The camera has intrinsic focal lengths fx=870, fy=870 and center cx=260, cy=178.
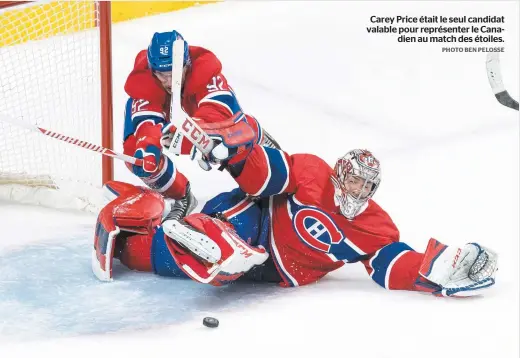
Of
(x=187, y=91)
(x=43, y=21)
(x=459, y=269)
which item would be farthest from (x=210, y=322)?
(x=43, y=21)

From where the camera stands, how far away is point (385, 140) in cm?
424

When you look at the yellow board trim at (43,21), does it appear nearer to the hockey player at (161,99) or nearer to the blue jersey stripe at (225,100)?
the hockey player at (161,99)

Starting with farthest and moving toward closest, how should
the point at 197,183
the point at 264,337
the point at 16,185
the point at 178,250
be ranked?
the point at 197,183
the point at 16,185
the point at 178,250
the point at 264,337

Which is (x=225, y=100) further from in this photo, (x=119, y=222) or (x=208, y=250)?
(x=208, y=250)

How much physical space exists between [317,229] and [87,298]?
2.28 ft

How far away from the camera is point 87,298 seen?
2.52m

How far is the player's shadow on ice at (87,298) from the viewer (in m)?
2.32

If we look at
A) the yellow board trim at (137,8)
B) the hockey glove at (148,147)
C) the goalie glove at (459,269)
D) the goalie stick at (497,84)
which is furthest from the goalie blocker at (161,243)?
the yellow board trim at (137,8)

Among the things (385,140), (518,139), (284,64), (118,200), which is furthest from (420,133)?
(118,200)

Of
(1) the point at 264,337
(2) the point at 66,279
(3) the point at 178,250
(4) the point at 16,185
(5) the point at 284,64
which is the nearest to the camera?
(1) the point at 264,337

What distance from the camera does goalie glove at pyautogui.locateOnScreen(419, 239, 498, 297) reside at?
252 centimetres

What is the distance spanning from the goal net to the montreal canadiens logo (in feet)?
3.83

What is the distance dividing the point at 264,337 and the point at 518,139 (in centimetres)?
230

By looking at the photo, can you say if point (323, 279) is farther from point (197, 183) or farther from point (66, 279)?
point (197, 183)
